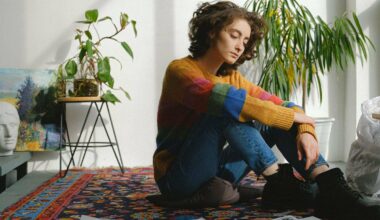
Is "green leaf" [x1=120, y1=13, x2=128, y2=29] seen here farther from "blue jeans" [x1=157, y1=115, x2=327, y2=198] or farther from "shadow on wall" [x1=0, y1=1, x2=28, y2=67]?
"blue jeans" [x1=157, y1=115, x2=327, y2=198]

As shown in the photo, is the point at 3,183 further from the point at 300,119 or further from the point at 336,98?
the point at 336,98

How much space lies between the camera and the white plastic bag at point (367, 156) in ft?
6.66

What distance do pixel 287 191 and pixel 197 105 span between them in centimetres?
41

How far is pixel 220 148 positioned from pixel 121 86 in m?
1.77

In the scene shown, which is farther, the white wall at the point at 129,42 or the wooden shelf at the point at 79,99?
the white wall at the point at 129,42

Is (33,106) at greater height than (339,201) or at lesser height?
greater

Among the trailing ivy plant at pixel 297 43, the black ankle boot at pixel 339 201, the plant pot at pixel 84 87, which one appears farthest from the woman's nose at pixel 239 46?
the plant pot at pixel 84 87

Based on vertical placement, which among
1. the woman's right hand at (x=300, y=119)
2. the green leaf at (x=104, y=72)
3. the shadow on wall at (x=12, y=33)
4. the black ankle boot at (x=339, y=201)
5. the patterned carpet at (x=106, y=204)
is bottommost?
the patterned carpet at (x=106, y=204)

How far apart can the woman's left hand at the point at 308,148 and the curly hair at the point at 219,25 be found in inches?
19.5

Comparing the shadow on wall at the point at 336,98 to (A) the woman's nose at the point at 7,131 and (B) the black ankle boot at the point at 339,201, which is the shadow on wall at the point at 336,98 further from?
(A) the woman's nose at the point at 7,131

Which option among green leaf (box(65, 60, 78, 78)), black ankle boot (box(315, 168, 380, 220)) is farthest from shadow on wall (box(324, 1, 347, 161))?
black ankle boot (box(315, 168, 380, 220))

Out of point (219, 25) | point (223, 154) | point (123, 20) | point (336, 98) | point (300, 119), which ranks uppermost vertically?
point (123, 20)

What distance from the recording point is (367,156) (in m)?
2.07

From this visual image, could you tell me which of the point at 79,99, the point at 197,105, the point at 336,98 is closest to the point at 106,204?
the point at 197,105
